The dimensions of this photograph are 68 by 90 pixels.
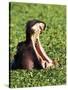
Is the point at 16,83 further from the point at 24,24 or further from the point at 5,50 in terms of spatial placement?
the point at 24,24

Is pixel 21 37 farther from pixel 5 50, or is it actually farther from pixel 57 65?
pixel 57 65

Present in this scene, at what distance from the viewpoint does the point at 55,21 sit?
3.00 metres

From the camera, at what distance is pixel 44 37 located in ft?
9.71

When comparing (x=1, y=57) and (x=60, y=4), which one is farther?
(x=60, y=4)

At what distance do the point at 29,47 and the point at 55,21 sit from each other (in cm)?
40

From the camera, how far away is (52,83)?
9.76ft

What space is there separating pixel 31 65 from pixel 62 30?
51 centimetres

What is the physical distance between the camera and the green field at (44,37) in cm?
285

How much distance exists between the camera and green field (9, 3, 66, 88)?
2852 mm

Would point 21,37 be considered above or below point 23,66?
above

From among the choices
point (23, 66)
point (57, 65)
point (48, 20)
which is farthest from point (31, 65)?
point (48, 20)

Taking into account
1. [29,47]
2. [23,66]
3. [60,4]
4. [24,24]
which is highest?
[60,4]

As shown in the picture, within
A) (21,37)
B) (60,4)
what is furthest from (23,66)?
(60,4)

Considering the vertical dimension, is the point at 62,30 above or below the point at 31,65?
above
